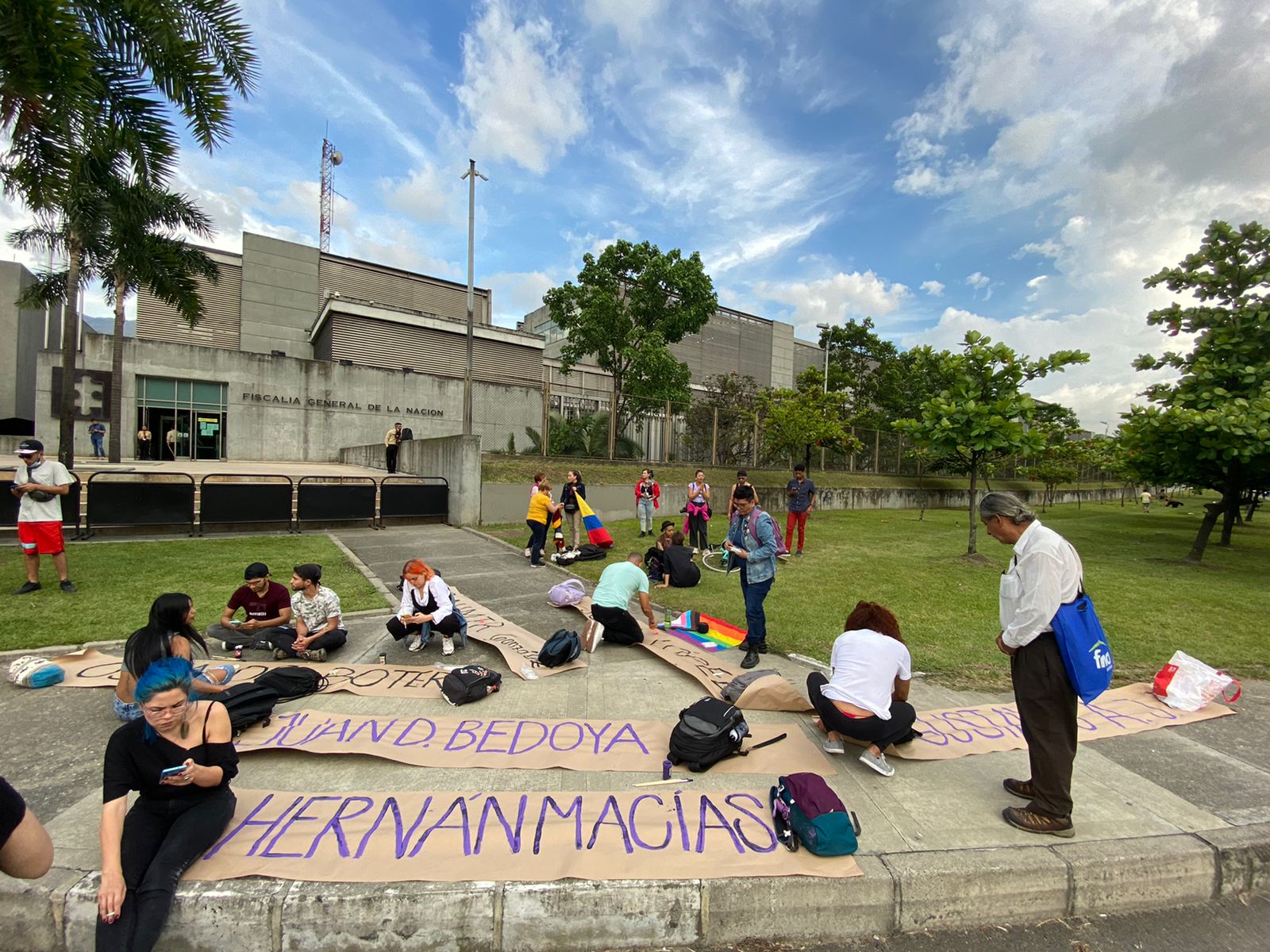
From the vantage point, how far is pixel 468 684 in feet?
14.7

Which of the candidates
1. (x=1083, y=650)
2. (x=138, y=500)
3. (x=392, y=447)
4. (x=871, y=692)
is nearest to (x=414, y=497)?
(x=392, y=447)

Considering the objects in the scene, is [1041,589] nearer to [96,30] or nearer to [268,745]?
[268,745]

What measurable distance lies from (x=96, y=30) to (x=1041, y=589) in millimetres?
10957

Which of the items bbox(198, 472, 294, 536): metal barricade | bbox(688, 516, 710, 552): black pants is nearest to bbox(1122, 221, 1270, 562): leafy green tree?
bbox(688, 516, 710, 552): black pants

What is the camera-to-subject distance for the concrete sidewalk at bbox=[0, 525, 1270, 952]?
244 centimetres

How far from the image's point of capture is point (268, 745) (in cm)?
363

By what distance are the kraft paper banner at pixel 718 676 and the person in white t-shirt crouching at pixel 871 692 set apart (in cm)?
72

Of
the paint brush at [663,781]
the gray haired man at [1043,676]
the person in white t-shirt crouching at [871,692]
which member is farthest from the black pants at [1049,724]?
the paint brush at [663,781]

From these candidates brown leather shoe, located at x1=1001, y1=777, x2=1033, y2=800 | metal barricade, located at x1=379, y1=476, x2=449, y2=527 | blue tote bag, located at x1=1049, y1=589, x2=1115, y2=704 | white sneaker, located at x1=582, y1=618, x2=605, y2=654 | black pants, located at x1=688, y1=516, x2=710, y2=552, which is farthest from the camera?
metal barricade, located at x1=379, y1=476, x2=449, y2=527

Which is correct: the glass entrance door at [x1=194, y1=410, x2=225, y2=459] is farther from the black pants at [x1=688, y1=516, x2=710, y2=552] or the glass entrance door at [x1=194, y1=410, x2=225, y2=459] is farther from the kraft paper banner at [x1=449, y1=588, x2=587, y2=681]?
the kraft paper banner at [x1=449, y1=588, x2=587, y2=681]

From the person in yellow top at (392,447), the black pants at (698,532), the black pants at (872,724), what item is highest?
the person in yellow top at (392,447)

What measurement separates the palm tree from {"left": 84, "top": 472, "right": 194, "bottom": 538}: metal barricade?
18.7 ft

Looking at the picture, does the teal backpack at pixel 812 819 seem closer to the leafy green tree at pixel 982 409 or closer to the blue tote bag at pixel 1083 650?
the blue tote bag at pixel 1083 650

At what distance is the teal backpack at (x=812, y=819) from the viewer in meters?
2.73
